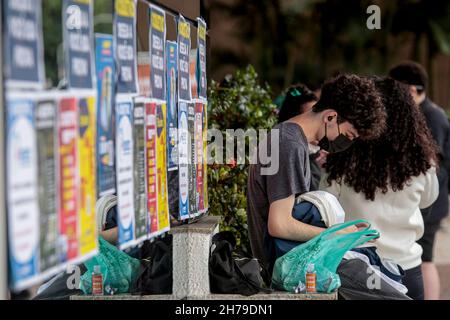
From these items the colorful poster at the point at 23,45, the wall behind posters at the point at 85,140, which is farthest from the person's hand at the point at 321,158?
the colorful poster at the point at 23,45

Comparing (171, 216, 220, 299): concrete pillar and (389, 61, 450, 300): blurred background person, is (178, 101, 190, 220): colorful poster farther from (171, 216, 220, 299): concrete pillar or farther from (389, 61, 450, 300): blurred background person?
(389, 61, 450, 300): blurred background person

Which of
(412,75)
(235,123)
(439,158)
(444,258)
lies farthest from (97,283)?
(444,258)

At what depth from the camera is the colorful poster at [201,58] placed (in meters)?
4.51

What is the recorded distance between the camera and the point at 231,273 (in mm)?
4168

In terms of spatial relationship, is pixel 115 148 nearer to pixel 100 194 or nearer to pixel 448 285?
pixel 100 194

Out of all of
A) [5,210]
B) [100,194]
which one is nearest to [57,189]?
[5,210]

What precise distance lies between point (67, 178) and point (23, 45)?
442 mm

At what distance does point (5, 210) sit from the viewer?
2.74 metres

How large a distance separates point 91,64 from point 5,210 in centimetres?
54

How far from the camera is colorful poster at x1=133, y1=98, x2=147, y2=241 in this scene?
3.38 metres

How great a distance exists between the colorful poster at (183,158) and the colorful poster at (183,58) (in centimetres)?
6

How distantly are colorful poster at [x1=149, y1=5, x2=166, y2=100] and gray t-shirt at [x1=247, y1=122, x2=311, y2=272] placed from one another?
2.25 ft

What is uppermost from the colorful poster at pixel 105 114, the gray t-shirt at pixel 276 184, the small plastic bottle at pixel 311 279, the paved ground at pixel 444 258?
the colorful poster at pixel 105 114

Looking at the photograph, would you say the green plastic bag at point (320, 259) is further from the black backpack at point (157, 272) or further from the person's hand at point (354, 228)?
the black backpack at point (157, 272)
